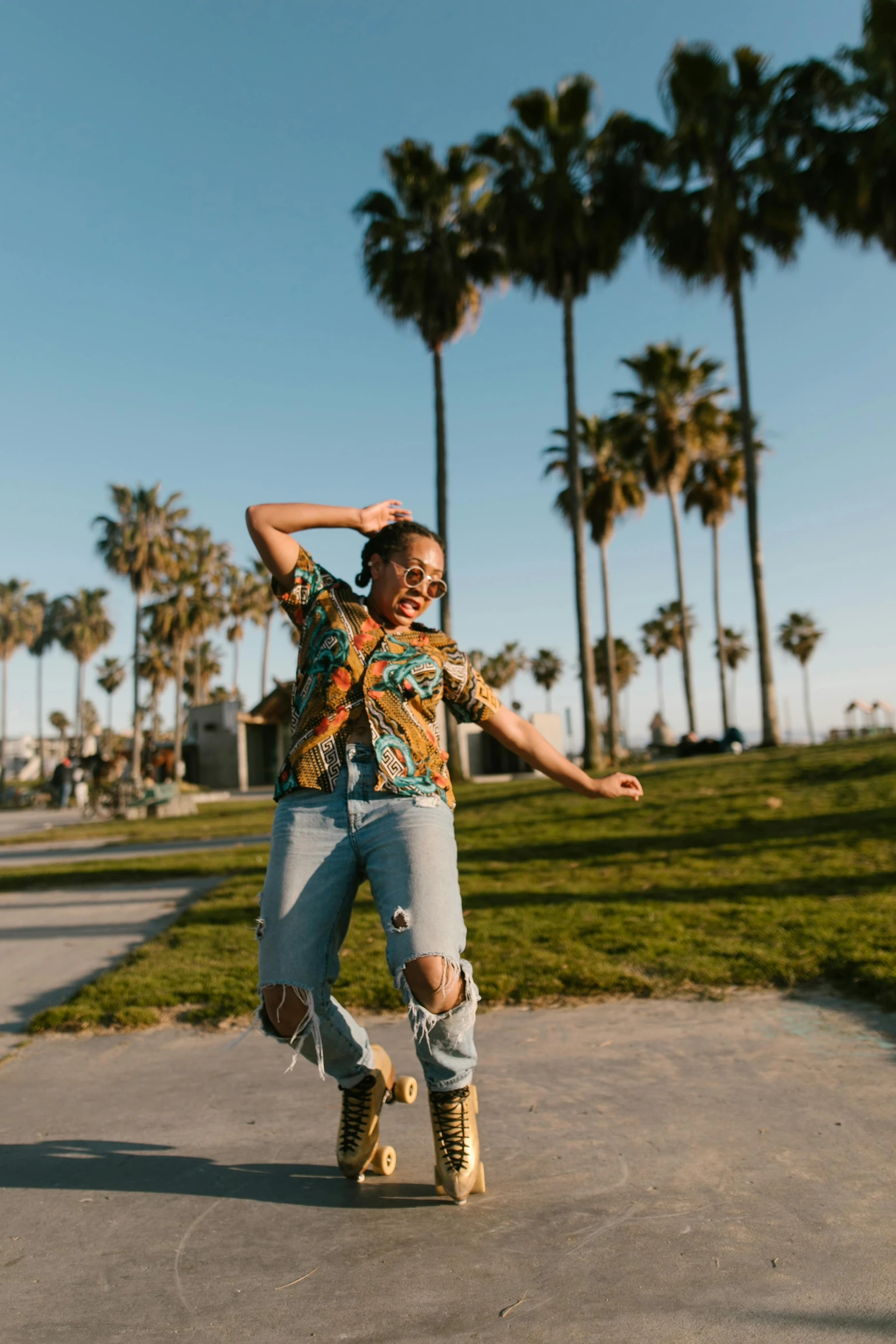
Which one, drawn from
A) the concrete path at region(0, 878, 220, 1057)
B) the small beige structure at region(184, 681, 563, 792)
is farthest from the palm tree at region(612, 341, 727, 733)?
the concrete path at region(0, 878, 220, 1057)

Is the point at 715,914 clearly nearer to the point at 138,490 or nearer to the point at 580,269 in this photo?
the point at 580,269

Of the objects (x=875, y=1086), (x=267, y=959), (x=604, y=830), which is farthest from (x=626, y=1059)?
(x=604, y=830)

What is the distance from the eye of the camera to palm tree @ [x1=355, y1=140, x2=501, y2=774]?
24969 mm

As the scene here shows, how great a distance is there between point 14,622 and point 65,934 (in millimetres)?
83067

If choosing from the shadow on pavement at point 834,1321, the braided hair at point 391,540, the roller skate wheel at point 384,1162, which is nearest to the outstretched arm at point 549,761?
the braided hair at point 391,540

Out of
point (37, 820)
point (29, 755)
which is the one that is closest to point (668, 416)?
point (37, 820)

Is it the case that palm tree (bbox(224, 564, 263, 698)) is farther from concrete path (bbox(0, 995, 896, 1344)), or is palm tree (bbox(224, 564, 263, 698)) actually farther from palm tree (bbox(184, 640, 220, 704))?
concrete path (bbox(0, 995, 896, 1344))

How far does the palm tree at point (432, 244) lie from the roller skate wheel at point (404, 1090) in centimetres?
2178

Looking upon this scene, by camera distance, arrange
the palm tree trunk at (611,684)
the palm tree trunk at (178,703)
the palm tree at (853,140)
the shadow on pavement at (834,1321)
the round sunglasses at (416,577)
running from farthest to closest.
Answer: the palm tree trunk at (178,703)
the palm tree trunk at (611,684)
the palm tree at (853,140)
the round sunglasses at (416,577)
the shadow on pavement at (834,1321)

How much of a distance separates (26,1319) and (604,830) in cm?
959

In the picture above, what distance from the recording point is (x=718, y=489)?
37.3 metres

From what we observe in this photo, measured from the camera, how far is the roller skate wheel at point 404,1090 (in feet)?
9.70

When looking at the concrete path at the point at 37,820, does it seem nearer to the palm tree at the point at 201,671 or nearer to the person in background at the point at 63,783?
the person in background at the point at 63,783

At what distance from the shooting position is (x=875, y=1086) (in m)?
3.28
